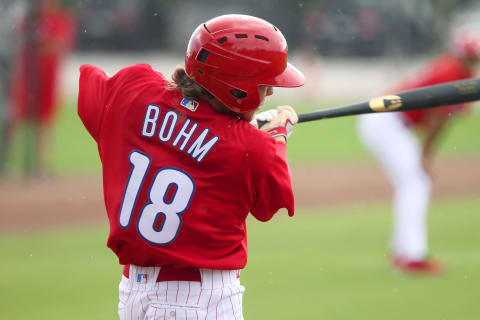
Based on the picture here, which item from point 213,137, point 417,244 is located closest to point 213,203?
point 213,137

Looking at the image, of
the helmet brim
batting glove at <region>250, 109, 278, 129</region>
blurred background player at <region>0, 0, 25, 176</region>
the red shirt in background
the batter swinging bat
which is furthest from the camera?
the red shirt in background

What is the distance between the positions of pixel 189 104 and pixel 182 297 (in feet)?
2.35

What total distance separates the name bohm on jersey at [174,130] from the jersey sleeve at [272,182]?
7.9 inches

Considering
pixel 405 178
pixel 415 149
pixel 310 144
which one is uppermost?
pixel 310 144

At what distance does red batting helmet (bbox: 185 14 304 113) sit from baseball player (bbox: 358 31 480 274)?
3.78 meters

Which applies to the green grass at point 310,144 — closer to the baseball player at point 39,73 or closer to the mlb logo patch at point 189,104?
the baseball player at point 39,73

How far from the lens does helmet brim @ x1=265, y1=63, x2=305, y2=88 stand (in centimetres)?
276

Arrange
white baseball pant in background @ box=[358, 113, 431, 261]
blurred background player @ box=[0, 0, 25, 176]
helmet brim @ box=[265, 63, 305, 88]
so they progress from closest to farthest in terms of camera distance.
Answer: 1. helmet brim @ box=[265, 63, 305, 88]
2. white baseball pant in background @ box=[358, 113, 431, 261]
3. blurred background player @ box=[0, 0, 25, 176]

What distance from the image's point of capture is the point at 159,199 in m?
2.69

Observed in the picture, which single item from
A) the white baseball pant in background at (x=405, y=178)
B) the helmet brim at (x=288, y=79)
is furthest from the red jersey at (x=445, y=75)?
the helmet brim at (x=288, y=79)

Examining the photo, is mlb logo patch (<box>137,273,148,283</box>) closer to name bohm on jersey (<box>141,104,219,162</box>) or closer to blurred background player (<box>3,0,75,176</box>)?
name bohm on jersey (<box>141,104,219,162</box>)

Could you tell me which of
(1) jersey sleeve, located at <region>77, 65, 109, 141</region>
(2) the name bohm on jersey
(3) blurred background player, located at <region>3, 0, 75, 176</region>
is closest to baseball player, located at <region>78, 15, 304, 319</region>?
(2) the name bohm on jersey

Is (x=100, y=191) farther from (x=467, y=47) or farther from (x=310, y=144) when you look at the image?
(x=310, y=144)

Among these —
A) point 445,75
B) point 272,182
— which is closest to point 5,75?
point 445,75
